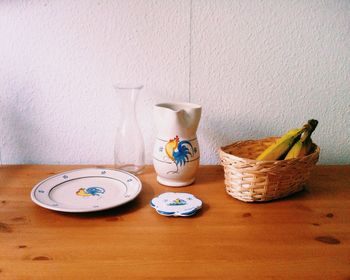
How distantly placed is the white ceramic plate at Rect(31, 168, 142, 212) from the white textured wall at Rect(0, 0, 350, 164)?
0.48 feet

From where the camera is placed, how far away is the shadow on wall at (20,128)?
38.7 inches

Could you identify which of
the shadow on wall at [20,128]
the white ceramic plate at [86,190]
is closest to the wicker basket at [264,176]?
the white ceramic plate at [86,190]

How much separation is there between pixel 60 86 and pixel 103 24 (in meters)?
0.21

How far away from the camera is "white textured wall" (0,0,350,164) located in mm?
937

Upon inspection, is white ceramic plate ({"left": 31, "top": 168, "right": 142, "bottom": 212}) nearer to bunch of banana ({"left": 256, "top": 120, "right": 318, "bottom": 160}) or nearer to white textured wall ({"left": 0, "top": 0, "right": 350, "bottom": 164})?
white textured wall ({"left": 0, "top": 0, "right": 350, "bottom": 164})

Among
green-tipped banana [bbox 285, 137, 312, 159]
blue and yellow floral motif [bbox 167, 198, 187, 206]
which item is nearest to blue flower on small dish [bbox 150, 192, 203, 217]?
blue and yellow floral motif [bbox 167, 198, 187, 206]

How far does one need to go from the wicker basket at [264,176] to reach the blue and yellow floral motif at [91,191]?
301mm

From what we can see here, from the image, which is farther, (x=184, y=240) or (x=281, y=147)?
(x=281, y=147)

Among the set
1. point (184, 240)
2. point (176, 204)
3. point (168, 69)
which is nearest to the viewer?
point (184, 240)

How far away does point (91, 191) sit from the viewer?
0.82m

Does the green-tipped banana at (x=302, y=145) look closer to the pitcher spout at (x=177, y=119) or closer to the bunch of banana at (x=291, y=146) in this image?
the bunch of banana at (x=291, y=146)

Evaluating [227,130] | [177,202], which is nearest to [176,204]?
[177,202]

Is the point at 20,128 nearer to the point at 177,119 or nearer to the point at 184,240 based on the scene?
the point at 177,119

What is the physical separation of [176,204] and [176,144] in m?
0.15
